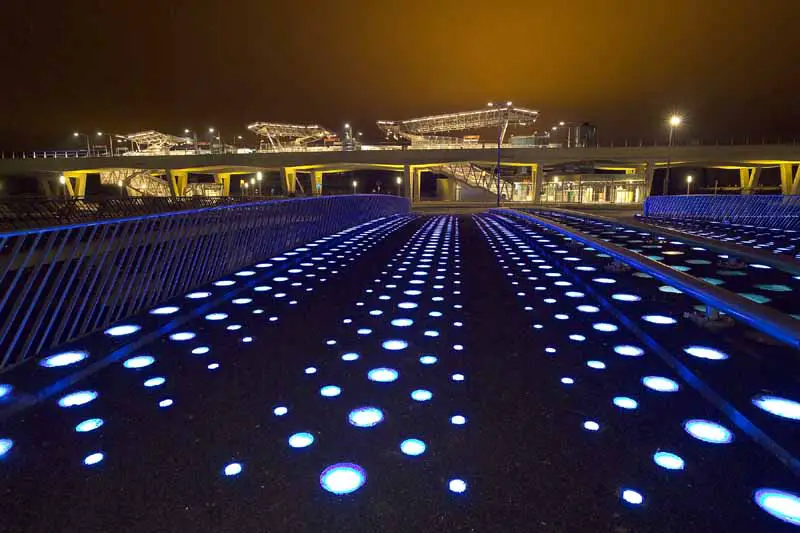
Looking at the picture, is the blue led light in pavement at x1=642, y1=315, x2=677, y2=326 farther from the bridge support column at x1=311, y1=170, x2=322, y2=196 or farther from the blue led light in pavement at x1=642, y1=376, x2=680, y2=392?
the bridge support column at x1=311, y1=170, x2=322, y2=196

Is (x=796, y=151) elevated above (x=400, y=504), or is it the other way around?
(x=796, y=151)

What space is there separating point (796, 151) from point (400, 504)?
67840 mm

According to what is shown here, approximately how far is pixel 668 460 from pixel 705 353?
6.23ft

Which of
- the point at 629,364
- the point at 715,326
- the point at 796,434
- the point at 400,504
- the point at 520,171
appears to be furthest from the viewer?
the point at 520,171

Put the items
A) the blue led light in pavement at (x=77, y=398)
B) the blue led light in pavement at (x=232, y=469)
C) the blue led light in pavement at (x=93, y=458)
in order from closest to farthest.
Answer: the blue led light in pavement at (x=232, y=469), the blue led light in pavement at (x=93, y=458), the blue led light in pavement at (x=77, y=398)

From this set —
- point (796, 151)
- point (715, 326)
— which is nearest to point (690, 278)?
point (715, 326)

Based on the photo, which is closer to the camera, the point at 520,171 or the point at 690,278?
the point at 690,278

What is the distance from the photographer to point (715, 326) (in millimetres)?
4488

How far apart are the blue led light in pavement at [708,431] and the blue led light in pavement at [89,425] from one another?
12.3 ft

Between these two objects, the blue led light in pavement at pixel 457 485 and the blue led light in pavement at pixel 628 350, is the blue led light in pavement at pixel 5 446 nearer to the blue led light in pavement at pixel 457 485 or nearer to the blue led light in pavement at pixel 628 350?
the blue led light in pavement at pixel 457 485

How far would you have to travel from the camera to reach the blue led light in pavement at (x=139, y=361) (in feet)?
12.6

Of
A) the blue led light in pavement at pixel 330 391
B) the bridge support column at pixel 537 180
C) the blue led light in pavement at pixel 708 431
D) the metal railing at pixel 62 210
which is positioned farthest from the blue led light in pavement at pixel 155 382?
the bridge support column at pixel 537 180

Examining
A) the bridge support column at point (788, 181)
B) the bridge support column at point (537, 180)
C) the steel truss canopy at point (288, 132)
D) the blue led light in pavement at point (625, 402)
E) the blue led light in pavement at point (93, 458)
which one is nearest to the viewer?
the blue led light in pavement at point (93, 458)

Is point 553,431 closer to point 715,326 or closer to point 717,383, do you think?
point 717,383
